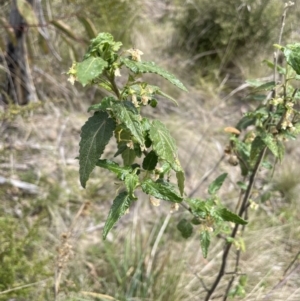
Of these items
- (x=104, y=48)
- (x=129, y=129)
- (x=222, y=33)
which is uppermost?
(x=222, y=33)

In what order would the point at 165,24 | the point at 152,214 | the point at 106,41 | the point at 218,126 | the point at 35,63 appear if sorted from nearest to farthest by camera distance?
the point at 106,41 < the point at 152,214 < the point at 35,63 < the point at 218,126 < the point at 165,24

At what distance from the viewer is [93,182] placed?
7.86 feet

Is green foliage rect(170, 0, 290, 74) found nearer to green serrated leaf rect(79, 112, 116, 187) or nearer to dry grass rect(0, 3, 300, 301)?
dry grass rect(0, 3, 300, 301)

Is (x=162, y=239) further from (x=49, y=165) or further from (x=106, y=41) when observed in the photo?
(x=106, y=41)

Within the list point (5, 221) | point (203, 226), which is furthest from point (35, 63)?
point (203, 226)

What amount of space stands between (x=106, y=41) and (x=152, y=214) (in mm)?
1729

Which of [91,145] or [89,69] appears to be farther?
[91,145]

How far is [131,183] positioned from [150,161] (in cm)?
9

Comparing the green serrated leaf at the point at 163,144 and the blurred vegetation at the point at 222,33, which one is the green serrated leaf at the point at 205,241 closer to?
the green serrated leaf at the point at 163,144

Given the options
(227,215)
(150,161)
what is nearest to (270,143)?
(227,215)

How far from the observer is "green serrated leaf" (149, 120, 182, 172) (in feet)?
2.48

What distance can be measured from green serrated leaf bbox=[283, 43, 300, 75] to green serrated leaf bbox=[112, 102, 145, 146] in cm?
32

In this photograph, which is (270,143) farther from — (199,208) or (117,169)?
(117,169)

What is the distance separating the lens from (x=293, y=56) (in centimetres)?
80
